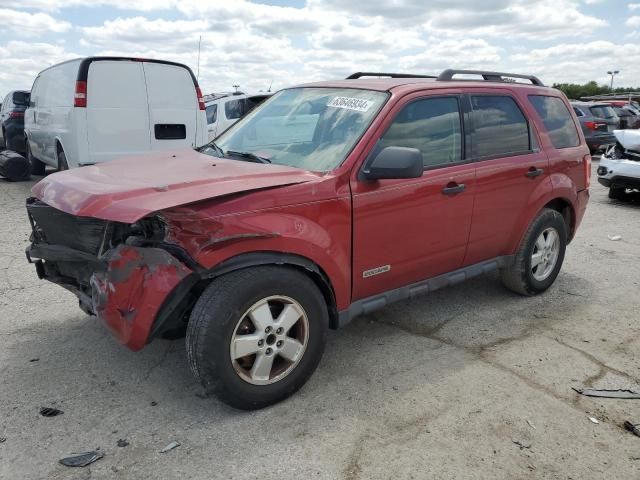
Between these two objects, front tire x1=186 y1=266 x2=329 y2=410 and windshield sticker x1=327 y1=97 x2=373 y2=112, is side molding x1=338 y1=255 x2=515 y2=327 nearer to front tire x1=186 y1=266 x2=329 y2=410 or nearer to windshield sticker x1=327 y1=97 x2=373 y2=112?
front tire x1=186 y1=266 x2=329 y2=410

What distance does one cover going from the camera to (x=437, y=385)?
3.36m

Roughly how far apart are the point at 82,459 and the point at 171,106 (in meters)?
6.67

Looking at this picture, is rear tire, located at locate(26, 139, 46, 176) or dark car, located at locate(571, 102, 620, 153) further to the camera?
dark car, located at locate(571, 102, 620, 153)

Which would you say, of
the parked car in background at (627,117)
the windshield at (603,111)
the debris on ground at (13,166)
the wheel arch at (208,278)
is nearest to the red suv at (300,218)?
the wheel arch at (208,278)

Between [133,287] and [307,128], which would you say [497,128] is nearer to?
[307,128]

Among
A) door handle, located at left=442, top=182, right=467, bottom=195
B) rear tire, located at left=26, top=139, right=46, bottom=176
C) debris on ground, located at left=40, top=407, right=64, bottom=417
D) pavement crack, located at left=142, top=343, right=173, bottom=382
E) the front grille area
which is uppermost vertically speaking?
door handle, located at left=442, top=182, right=467, bottom=195

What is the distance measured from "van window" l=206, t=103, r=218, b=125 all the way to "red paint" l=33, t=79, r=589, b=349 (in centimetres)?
782

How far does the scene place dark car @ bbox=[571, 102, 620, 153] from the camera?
16.1 metres

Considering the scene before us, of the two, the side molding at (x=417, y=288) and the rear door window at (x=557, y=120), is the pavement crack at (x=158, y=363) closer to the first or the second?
the side molding at (x=417, y=288)

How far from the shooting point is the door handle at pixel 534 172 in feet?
14.6

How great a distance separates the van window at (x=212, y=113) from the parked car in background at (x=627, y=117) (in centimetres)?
1339

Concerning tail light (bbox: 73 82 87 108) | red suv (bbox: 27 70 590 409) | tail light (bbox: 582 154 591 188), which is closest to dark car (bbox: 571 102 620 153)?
tail light (bbox: 582 154 591 188)

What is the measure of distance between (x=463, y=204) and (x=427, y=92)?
2.67 feet

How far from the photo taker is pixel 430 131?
3.83m
